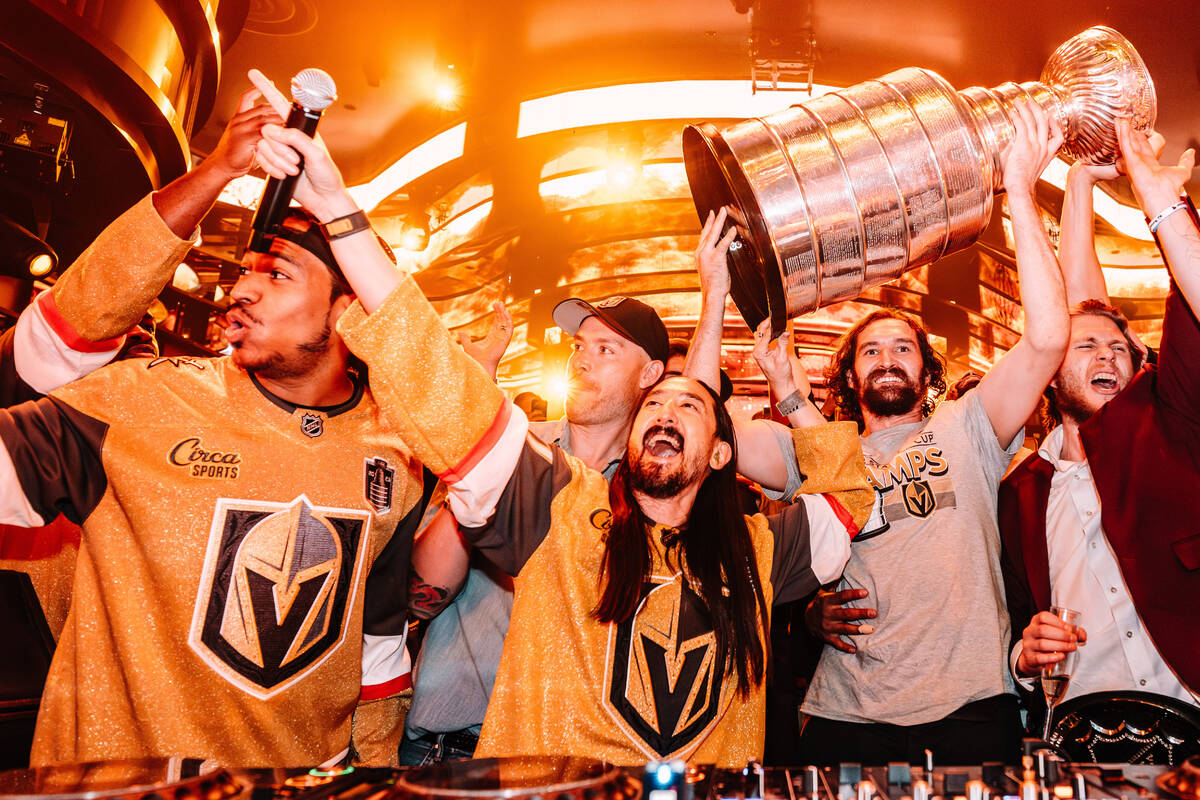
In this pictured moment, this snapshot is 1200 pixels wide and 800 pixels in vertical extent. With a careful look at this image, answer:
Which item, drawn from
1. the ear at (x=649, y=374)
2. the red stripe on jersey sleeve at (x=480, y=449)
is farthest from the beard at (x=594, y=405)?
the red stripe on jersey sleeve at (x=480, y=449)

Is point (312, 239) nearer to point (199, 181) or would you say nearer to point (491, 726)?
point (199, 181)

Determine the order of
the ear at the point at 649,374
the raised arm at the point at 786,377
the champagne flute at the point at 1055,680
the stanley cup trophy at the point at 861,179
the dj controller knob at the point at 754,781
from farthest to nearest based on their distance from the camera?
the ear at the point at 649,374 < the raised arm at the point at 786,377 < the stanley cup trophy at the point at 861,179 < the champagne flute at the point at 1055,680 < the dj controller knob at the point at 754,781

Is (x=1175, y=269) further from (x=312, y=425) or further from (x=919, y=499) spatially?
(x=312, y=425)

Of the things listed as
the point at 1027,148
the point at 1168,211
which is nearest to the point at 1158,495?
the point at 1168,211

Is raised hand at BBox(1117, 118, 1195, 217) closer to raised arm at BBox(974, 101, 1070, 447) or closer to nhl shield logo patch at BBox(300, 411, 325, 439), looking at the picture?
raised arm at BBox(974, 101, 1070, 447)

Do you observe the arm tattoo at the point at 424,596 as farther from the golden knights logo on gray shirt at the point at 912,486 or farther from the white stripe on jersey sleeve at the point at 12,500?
the golden knights logo on gray shirt at the point at 912,486

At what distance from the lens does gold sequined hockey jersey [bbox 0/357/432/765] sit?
4.52 ft

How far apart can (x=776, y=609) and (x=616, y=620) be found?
66.3 inches

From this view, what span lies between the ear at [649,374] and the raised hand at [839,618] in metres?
0.90

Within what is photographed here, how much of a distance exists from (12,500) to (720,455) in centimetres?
148

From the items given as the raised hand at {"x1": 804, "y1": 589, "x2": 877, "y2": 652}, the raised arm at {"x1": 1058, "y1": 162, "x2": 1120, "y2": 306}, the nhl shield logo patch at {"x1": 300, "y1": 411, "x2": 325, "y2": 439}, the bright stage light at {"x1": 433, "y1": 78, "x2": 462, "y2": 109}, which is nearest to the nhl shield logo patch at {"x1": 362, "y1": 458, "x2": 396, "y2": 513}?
the nhl shield logo patch at {"x1": 300, "y1": 411, "x2": 325, "y2": 439}

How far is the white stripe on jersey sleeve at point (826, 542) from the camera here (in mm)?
1934

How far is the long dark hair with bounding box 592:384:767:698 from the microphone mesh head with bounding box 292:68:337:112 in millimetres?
1006

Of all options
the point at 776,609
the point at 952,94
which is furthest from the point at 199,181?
the point at 776,609
